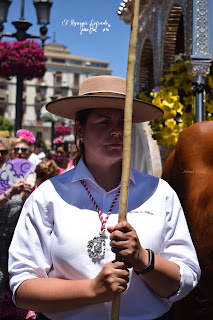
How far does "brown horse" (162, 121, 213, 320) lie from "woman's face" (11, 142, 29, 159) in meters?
1.61

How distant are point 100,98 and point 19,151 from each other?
2709mm

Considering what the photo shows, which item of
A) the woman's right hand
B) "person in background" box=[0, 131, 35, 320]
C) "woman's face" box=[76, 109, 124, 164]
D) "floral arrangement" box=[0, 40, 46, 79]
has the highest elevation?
"floral arrangement" box=[0, 40, 46, 79]

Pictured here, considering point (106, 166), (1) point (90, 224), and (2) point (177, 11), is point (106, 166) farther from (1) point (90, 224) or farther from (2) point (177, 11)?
(2) point (177, 11)

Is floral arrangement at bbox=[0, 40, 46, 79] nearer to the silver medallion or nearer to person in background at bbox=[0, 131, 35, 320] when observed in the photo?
person in background at bbox=[0, 131, 35, 320]

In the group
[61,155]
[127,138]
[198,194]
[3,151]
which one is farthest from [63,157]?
[127,138]

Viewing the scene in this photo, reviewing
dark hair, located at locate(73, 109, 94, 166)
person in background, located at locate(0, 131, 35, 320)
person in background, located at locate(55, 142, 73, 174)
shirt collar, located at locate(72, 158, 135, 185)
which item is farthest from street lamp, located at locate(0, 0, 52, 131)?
shirt collar, located at locate(72, 158, 135, 185)

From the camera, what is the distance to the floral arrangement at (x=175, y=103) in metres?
5.20

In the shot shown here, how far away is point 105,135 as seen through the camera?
1.82 meters

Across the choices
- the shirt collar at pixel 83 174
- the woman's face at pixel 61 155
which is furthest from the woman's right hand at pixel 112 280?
the woman's face at pixel 61 155

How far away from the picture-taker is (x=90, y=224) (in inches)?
69.6

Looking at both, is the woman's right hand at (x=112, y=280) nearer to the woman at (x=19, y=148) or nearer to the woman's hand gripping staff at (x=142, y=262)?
the woman's hand gripping staff at (x=142, y=262)

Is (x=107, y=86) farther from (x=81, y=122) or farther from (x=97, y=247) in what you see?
(x=97, y=247)

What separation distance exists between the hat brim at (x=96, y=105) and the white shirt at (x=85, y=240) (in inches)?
13.7

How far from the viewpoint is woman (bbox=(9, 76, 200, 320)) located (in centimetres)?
166
